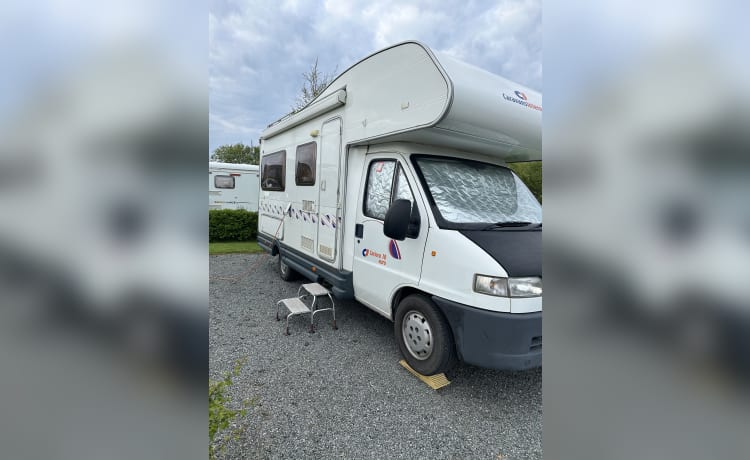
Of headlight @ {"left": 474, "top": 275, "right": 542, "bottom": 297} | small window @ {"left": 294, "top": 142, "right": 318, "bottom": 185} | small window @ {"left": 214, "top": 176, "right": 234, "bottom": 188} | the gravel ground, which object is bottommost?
the gravel ground

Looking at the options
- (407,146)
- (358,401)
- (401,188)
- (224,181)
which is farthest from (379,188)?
(224,181)

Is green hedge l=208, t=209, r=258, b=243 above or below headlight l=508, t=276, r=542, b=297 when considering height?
above

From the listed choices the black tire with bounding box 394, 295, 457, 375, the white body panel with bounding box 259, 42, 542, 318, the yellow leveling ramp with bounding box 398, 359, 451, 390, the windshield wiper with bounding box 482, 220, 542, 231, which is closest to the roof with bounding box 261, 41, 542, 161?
the white body panel with bounding box 259, 42, 542, 318

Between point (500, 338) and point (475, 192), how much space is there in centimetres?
158

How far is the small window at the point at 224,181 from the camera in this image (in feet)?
44.8

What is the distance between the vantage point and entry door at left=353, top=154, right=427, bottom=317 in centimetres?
357

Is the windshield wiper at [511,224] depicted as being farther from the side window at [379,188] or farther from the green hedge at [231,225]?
the green hedge at [231,225]

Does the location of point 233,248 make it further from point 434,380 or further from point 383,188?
point 434,380

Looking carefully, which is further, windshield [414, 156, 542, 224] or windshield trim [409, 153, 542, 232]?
windshield [414, 156, 542, 224]

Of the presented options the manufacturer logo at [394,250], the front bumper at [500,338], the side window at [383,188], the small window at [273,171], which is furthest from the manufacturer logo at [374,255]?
the small window at [273,171]

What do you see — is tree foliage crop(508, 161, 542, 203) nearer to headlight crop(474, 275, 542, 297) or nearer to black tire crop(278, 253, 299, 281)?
Answer: black tire crop(278, 253, 299, 281)
